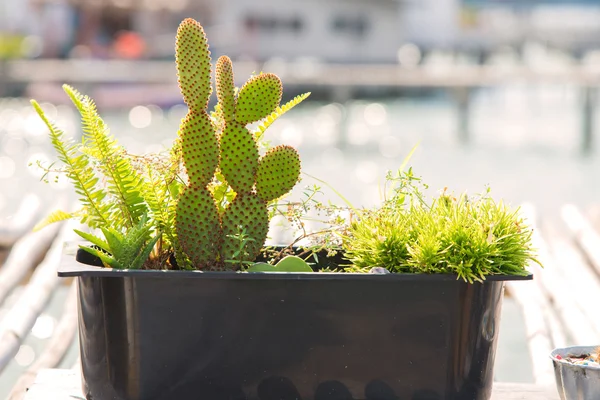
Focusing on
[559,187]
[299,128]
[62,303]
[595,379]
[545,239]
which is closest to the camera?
[595,379]

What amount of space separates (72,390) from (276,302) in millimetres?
419

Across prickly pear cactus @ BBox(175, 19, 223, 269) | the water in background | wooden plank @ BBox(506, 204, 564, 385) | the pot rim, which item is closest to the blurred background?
the water in background

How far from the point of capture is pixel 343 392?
4.29ft

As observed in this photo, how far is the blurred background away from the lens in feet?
50.5

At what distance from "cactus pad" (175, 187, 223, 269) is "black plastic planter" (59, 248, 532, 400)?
101 mm

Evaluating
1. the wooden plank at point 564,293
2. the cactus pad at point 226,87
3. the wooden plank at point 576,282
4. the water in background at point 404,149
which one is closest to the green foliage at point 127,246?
the cactus pad at point 226,87

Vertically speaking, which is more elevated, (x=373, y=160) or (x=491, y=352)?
(x=373, y=160)

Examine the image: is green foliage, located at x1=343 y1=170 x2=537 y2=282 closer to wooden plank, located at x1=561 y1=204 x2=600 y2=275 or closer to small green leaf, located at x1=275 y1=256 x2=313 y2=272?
small green leaf, located at x1=275 y1=256 x2=313 y2=272

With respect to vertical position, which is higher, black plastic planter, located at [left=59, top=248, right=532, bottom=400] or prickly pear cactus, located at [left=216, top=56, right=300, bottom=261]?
prickly pear cactus, located at [left=216, top=56, right=300, bottom=261]

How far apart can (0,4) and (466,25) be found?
939 inches

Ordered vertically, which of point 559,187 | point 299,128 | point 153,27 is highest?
point 153,27

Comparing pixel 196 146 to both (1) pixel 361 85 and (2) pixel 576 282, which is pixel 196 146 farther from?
(1) pixel 361 85

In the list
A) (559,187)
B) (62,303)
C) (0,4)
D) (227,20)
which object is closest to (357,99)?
(227,20)

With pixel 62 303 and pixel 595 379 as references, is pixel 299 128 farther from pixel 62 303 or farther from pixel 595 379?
pixel 595 379
